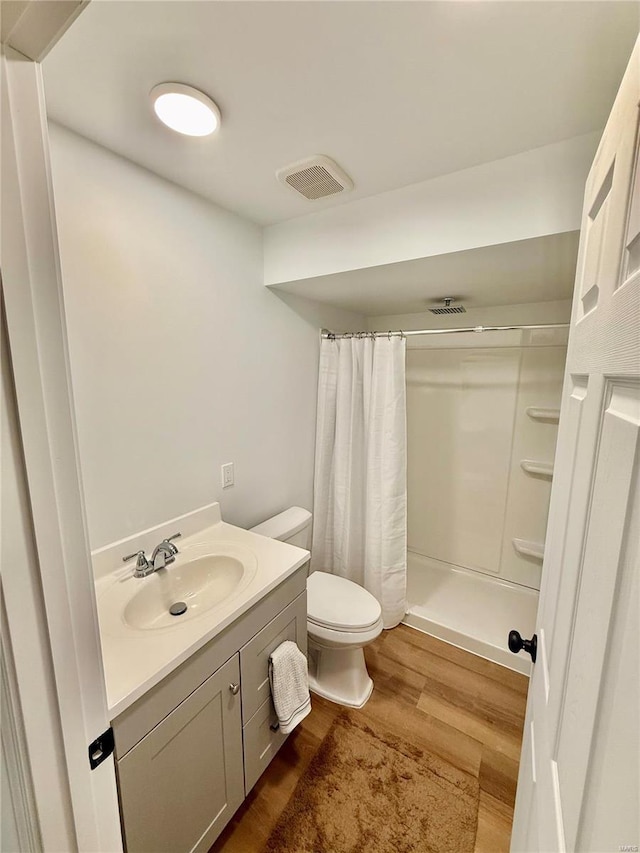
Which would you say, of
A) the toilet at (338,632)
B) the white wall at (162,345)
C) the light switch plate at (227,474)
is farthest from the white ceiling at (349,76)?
the toilet at (338,632)

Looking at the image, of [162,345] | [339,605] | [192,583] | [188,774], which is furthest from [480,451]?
[188,774]

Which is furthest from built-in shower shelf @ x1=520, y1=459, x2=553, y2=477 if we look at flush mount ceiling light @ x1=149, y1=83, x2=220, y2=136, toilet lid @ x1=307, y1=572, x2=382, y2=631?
flush mount ceiling light @ x1=149, y1=83, x2=220, y2=136

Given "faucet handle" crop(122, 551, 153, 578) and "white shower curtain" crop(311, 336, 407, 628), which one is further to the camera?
"white shower curtain" crop(311, 336, 407, 628)

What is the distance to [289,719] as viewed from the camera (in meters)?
1.28

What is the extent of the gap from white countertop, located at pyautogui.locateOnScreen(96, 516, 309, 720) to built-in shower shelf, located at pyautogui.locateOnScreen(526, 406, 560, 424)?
172 centimetres

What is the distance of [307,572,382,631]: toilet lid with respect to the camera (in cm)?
160

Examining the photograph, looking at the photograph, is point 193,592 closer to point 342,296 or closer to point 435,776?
point 435,776

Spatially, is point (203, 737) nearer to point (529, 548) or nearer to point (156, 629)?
point (156, 629)

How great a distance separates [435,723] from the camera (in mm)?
1559

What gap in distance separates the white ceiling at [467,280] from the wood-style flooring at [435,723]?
2016 millimetres

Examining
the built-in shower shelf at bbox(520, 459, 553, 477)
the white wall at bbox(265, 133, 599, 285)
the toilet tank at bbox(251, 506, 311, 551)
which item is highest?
the white wall at bbox(265, 133, 599, 285)

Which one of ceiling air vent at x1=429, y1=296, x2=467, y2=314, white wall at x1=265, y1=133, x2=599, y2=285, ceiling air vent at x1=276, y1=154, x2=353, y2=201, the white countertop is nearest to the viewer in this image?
the white countertop

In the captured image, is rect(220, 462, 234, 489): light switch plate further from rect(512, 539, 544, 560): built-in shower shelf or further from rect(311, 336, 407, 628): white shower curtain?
rect(512, 539, 544, 560): built-in shower shelf

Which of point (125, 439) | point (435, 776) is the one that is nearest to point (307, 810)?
point (435, 776)
